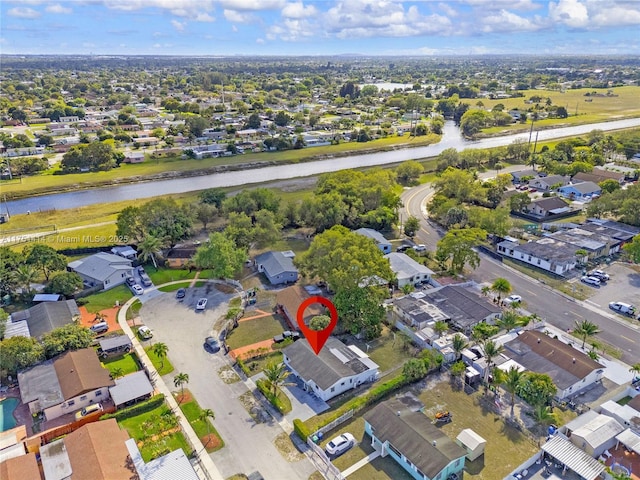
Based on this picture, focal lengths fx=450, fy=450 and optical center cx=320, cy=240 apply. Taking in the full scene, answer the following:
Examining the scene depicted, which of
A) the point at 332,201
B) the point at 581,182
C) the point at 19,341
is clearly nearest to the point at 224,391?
the point at 19,341

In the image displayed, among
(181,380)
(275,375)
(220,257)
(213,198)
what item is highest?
(213,198)

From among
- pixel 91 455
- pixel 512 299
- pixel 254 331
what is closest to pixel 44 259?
pixel 254 331

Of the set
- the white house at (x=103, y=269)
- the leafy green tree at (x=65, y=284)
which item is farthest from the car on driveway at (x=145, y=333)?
the white house at (x=103, y=269)

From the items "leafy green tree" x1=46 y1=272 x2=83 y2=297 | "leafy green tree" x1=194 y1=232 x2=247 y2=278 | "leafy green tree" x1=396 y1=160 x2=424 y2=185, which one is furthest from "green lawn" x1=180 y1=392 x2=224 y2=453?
"leafy green tree" x1=396 y1=160 x2=424 y2=185

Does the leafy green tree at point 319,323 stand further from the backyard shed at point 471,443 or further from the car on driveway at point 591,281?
the car on driveway at point 591,281

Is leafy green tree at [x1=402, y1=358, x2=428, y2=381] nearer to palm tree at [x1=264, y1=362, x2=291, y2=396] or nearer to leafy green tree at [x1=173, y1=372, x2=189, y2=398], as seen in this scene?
palm tree at [x1=264, y1=362, x2=291, y2=396]

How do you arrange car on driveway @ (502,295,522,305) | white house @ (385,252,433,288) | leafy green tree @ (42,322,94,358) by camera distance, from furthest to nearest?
white house @ (385,252,433,288) < car on driveway @ (502,295,522,305) < leafy green tree @ (42,322,94,358)

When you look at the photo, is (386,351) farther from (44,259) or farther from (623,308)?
(44,259)

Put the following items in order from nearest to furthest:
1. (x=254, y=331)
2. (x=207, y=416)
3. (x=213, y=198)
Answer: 1. (x=207, y=416)
2. (x=254, y=331)
3. (x=213, y=198)
